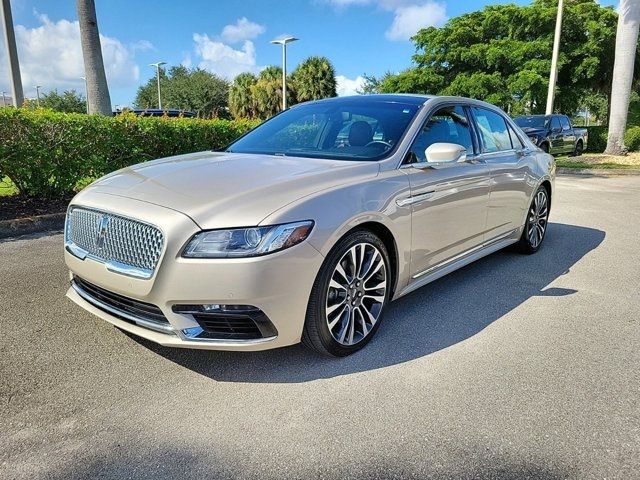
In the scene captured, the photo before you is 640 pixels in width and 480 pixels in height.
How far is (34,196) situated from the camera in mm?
7215

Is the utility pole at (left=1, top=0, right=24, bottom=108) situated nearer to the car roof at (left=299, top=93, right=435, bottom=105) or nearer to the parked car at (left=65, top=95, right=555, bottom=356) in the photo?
the parked car at (left=65, top=95, right=555, bottom=356)

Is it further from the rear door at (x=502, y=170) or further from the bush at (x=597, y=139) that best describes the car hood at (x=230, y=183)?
the bush at (x=597, y=139)

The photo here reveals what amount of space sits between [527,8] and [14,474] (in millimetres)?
28755

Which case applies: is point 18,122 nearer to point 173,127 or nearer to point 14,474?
point 173,127

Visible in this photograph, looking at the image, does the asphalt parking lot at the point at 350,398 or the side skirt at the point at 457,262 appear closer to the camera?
the asphalt parking lot at the point at 350,398

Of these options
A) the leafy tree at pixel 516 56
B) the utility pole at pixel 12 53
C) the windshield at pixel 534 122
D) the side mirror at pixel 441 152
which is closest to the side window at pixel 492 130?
the side mirror at pixel 441 152

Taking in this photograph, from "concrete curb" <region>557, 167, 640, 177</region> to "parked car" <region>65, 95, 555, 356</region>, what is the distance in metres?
11.8

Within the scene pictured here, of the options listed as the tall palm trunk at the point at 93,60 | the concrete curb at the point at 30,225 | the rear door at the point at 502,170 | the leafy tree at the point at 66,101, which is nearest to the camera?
the rear door at the point at 502,170

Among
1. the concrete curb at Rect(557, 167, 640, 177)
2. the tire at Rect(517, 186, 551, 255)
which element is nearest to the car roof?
the tire at Rect(517, 186, 551, 255)

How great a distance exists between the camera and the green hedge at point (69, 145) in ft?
21.9

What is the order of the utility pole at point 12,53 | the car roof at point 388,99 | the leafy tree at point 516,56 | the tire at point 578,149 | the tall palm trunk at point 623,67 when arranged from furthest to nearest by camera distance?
the leafy tree at point 516,56, the tire at point 578,149, the tall palm trunk at point 623,67, the utility pole at point 12,53, the car roof at point 388,99

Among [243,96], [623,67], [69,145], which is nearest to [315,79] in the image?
[243,96]

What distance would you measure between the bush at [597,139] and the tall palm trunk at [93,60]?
21108 mm

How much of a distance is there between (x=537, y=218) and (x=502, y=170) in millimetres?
1322
